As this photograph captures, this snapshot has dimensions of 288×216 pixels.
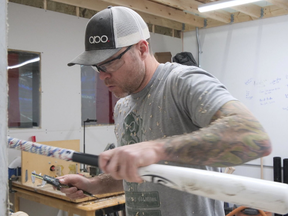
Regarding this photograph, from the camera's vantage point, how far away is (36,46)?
13.6 ft

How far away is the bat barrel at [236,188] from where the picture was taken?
680 millimetres

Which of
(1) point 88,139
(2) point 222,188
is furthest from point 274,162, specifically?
(2) point 222,188

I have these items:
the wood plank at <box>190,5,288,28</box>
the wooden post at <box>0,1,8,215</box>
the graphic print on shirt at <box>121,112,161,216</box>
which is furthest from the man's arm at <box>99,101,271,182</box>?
the wood plank at <box>190,5,288,28</box>

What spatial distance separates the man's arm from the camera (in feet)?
2.91

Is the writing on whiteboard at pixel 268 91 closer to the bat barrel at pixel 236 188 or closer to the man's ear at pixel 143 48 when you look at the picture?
the man's ear at pixel 143 48

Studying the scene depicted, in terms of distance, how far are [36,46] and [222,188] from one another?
12.7 feet

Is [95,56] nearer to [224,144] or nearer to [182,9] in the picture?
[224,144]

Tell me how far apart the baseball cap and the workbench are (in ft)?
6.15

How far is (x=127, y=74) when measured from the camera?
139 centimetres

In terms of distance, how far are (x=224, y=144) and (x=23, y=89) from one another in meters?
3.55

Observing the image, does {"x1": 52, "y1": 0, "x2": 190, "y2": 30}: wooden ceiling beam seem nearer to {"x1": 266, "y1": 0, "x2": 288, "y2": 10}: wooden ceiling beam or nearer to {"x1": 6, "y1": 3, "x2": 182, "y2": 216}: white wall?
{"x1": 6, "y1": 3, "x2": 182, "y2": 216}: white wall

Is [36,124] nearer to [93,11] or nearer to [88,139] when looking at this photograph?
[88,139]

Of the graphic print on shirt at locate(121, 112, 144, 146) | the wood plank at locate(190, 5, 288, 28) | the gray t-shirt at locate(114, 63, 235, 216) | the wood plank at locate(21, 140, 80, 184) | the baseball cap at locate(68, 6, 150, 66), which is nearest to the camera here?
the gray t-shirt at locate(114, 63, 235, 216)

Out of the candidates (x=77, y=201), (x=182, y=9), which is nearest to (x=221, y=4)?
(x=182, y=9)
